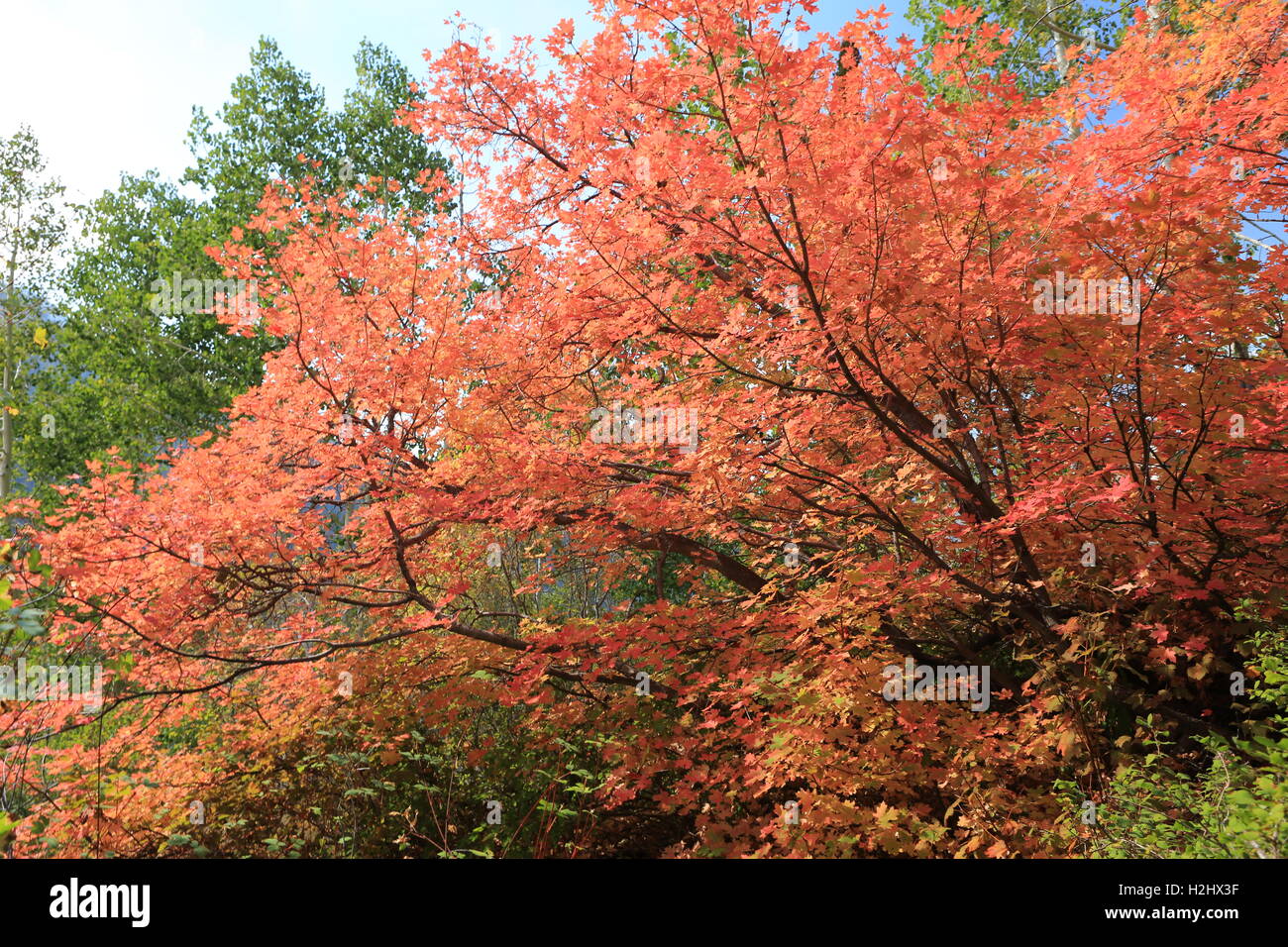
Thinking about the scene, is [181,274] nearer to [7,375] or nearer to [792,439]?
[7,375]

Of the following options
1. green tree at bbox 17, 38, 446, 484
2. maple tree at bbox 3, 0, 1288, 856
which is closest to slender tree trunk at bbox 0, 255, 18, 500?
green tree at bbox 17, 38, 446, 484

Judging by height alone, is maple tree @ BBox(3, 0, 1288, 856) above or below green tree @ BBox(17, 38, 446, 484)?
below

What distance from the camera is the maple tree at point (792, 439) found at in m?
4.71

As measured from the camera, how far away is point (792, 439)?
575cm

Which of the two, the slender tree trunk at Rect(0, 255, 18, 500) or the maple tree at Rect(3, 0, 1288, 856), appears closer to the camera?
the maple tree at Rect(3, 0, 1288, 856)

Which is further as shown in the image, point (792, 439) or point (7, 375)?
point (7, 375)

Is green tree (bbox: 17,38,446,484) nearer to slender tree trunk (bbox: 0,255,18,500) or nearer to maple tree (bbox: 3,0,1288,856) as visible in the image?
slender tree trunk (bbox: 0,255,18,500)

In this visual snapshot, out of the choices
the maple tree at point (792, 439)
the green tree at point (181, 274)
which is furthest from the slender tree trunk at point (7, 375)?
the maple tree at point (792, 439)

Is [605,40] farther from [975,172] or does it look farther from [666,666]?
[666,666]

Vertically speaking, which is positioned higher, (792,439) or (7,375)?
(7,375)

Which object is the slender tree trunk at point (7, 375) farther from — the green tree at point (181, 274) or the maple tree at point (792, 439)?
the maple tree at point (792, 439)

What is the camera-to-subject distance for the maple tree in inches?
185

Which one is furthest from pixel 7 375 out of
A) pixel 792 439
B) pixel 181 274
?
pixel 792 439
